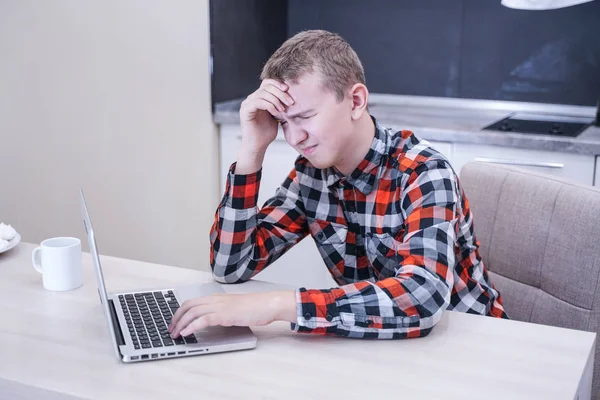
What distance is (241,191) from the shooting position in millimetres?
1504

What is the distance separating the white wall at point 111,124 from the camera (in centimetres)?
241

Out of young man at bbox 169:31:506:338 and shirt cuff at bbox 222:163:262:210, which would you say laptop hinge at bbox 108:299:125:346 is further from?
shirt cuff at bbox 222:163:262:210

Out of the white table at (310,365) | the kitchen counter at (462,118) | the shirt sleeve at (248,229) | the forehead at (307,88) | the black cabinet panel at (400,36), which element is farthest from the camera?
the black cabinet panel at (400,36)

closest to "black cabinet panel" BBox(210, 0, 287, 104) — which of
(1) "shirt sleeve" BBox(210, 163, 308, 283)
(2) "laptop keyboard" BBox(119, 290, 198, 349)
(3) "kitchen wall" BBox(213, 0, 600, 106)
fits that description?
(3) "kitchen wall" BBox(213, 0, 600, 106)

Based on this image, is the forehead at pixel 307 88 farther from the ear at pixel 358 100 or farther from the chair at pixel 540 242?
the chair at pixel 540 242

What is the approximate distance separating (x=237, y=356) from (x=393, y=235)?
0.46 m

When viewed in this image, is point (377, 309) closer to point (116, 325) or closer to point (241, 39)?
point (116, 325)

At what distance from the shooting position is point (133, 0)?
100 inches

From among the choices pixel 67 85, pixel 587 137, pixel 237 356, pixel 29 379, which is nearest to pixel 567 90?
pixel 587 137

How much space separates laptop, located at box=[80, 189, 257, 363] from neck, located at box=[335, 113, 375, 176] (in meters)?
0.40

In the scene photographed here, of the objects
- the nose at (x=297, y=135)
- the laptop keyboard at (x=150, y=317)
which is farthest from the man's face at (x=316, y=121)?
the laptop keyboard at (x=150, y=317)

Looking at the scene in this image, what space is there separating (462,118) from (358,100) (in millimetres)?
1461

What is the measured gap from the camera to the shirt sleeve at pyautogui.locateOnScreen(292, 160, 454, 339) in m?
1.18

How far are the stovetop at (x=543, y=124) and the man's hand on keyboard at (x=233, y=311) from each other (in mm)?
1533
